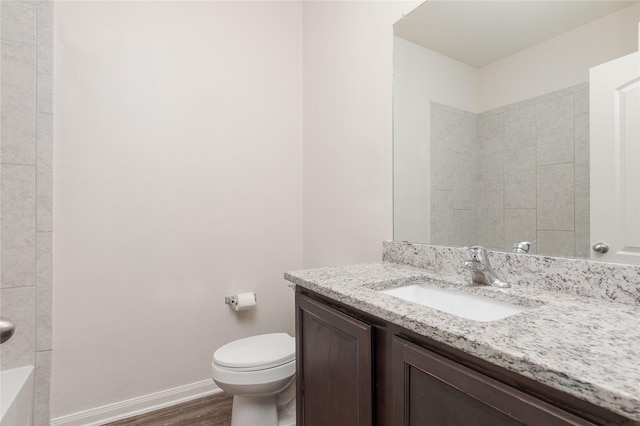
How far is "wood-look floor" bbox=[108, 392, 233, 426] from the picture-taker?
1.72m

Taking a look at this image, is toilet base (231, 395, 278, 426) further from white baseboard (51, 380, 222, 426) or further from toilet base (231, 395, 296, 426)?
white baseboard (51, 380, 222, 426)

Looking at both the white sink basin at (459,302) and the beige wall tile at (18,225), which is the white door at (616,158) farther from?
the beige wall tile at (18,225)

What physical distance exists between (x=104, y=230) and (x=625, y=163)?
7.11 ft

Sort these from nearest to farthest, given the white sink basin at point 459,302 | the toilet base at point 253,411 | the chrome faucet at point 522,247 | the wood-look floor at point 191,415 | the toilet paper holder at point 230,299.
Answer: the white sink basin at point 459,302
the chrome faucet at point 522,247
the toilet base at point 253,411
the wood-look floor at point 191,415
the toilet paper holder at point 230,299

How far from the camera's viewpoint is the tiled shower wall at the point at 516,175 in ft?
3.29

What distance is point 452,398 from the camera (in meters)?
0.69

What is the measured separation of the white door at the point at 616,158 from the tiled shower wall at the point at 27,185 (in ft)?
7.22

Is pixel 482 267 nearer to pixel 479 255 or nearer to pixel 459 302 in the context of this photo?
Answer: pixel 479 255

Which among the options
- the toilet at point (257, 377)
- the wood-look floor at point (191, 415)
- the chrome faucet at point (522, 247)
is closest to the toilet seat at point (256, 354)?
the toilet at point (257, 377)

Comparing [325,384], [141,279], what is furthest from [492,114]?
[141,279]

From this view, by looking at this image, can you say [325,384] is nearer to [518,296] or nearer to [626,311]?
[518,296]

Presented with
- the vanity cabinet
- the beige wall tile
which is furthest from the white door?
the beige wall tile

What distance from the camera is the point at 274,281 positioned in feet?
7.31

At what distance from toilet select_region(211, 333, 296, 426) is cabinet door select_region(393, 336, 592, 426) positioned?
0.82 meters
